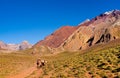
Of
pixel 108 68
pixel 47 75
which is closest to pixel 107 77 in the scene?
pixel 108 68

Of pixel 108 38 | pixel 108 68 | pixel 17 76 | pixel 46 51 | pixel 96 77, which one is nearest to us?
pixel 96 77

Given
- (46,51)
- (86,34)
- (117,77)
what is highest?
(86,34)

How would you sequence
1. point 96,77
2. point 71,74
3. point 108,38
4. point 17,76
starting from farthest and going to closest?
point 108,38 < point 17,76 < point 71,74 < point 96,77

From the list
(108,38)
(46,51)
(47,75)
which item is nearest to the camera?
(47,75)

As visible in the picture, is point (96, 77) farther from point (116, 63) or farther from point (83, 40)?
point (83, 40)

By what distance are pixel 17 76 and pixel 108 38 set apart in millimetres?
92392

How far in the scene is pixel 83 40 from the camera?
167 metres

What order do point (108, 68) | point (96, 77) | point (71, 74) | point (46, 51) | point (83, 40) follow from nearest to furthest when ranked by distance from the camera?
point (96, 77) < point (108, 68) < point (71, 74) < point (46, 51) < point (83, 40)

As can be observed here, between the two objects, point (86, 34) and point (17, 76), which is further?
point (86, 34)

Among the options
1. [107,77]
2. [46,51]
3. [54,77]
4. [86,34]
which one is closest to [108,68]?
[107,77]

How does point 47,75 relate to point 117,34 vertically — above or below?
below

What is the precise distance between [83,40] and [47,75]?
13656cm

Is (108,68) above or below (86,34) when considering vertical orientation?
below

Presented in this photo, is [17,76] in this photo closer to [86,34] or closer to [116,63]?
[116,63]
